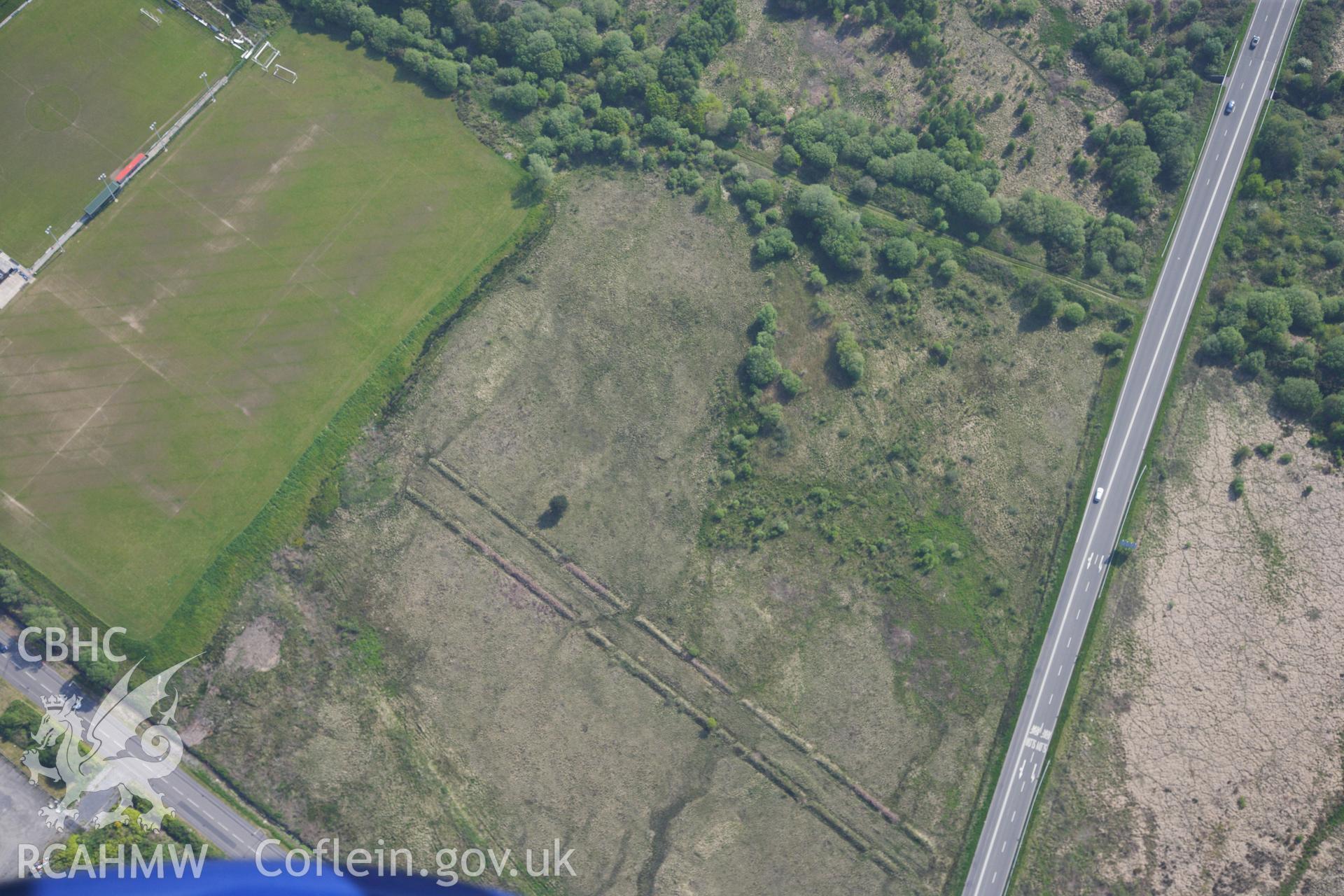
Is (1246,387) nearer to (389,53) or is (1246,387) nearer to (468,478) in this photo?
(468,478)

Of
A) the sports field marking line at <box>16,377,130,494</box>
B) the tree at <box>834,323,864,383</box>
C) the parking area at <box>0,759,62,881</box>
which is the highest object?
the tree at <box>834,323,864,383</box>

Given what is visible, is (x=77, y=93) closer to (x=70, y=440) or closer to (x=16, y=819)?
(x=70, y=440)

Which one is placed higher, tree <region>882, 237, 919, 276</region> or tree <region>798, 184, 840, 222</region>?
tree <region>798, 184, 840, 222</region>

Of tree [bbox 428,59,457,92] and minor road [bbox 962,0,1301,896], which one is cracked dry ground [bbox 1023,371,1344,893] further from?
tree [bbox 428,59,457,92]

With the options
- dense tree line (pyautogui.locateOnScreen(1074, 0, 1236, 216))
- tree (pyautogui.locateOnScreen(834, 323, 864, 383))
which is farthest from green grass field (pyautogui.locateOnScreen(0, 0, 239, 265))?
dense tree line (pyautogui.locateOnScreen(1074, 0, 1236, 216))

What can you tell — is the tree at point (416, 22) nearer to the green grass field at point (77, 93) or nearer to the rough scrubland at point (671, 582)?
the green grass field at point (77, 93)

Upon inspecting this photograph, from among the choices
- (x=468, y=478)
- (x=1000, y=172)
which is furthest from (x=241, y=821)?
(x=1000, y=172)

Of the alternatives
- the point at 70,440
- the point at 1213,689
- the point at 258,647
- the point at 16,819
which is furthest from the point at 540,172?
the point at 1213,689
